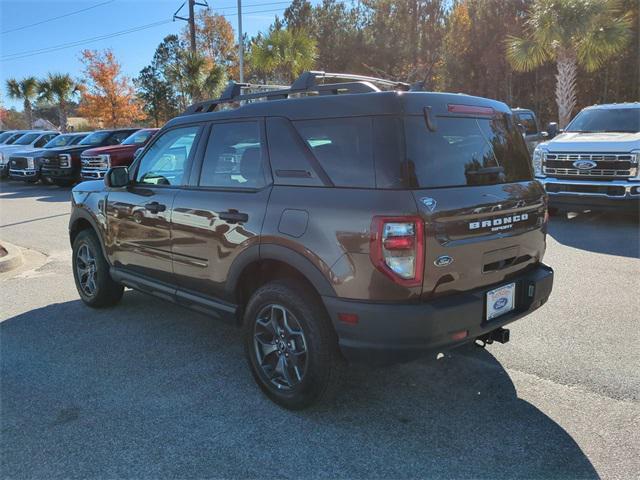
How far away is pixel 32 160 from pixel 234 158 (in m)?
17.0

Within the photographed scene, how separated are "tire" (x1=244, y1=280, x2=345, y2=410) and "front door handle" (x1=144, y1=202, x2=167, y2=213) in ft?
4.00

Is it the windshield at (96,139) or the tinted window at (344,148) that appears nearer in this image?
the tinted window at (344,148)

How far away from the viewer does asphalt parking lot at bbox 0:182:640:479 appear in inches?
108

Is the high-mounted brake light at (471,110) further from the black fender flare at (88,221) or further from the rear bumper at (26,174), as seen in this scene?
the rear bumper at (26,174)

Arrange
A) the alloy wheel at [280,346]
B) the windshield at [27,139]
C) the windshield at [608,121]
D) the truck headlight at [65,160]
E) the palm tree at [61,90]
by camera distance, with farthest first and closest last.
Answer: the palm tree at [61,90] → the windshield at [27,139] → the truck headlight at [65,160] → the windshield at [608,121] → the alloy wheel at [280,346]

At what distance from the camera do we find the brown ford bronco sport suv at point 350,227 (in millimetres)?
2768

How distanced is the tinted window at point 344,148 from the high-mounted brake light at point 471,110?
0.59m

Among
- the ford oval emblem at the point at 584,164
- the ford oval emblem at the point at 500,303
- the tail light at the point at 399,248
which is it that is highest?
the ford oval emblem at the point at 584,164

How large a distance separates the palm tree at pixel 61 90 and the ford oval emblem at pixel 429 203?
125 feet

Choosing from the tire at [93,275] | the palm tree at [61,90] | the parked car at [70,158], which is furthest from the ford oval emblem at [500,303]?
the palm tree at [61,90]

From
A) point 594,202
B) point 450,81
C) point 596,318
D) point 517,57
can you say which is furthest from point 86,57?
point 596,318

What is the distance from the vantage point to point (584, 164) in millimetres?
8594

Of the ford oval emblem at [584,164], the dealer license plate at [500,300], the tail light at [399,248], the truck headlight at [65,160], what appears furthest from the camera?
the truck headlight at [65,160]

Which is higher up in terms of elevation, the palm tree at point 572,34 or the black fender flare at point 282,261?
the palm tree at point 572,34
